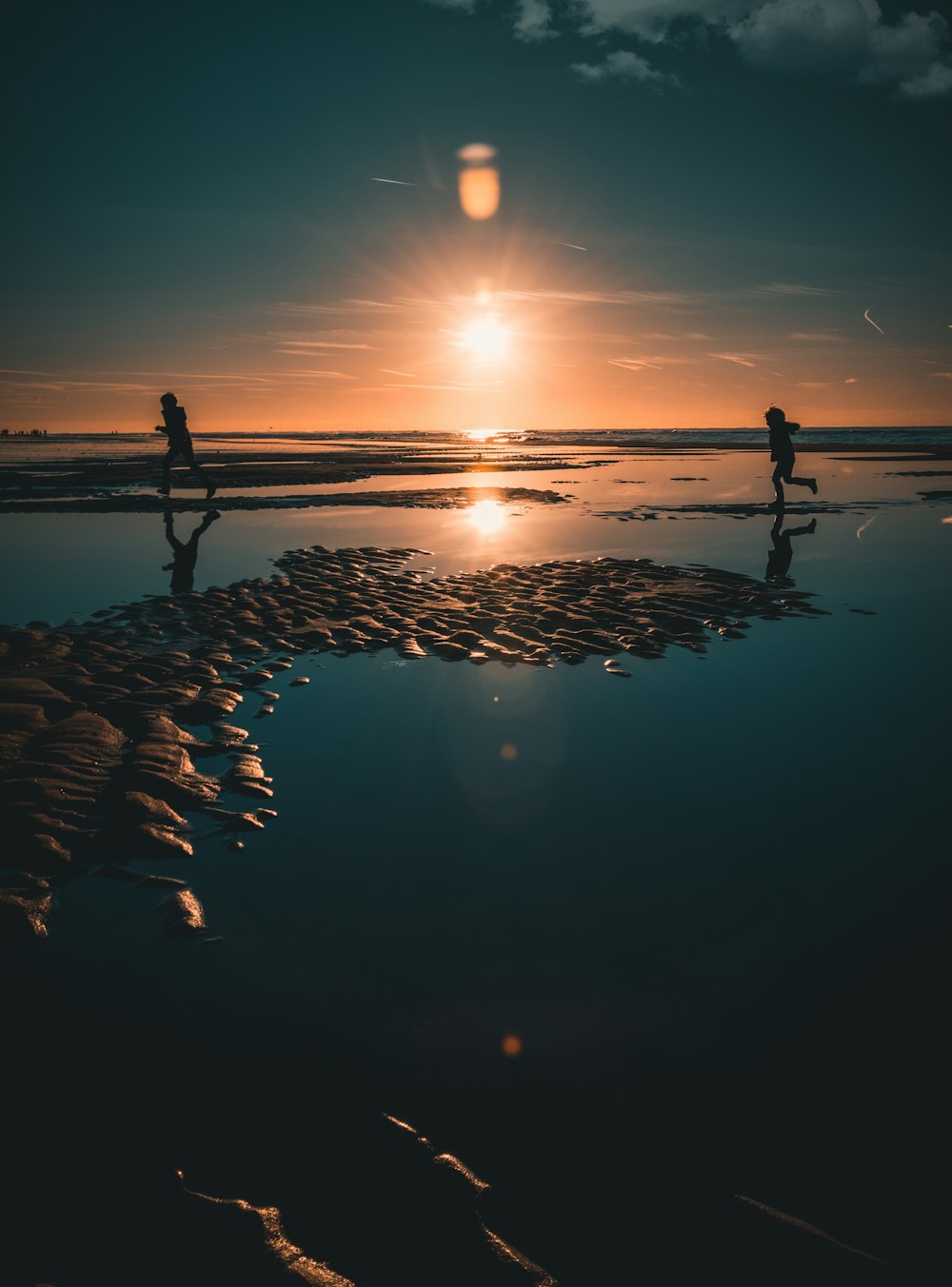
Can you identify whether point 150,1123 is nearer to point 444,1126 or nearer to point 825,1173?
point 444,1126

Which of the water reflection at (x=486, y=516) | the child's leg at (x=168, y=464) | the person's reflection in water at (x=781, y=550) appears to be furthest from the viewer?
the child's leg at (x=168, y=464)

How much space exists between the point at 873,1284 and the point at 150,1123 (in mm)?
2573

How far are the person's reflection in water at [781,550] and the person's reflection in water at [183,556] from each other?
10950mm

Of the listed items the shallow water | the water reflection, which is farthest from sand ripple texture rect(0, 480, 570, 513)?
the shallow water

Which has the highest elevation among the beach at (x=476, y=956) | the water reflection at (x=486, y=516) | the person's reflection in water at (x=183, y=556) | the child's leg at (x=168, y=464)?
the child's leg at (x=168, y=464)

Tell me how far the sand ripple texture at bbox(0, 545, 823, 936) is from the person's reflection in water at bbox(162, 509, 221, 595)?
4.08 feet

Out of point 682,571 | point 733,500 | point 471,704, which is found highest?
point 733,500

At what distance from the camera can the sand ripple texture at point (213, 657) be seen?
5.23 m

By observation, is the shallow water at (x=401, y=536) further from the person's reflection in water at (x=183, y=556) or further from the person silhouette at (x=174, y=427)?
the person silhouette at (x=174, y=427)

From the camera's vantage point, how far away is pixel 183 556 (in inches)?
690

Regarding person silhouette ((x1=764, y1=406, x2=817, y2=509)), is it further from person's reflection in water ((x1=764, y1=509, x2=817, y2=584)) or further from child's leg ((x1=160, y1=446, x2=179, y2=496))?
child's leg ((x1=160, y1=446, x2=179, y2=496))

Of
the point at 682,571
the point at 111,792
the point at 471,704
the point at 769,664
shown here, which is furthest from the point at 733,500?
the point at 111,792

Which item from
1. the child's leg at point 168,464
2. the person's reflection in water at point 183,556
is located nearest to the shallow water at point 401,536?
the person's reflection in water at point 183,556

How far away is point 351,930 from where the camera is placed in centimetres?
417
